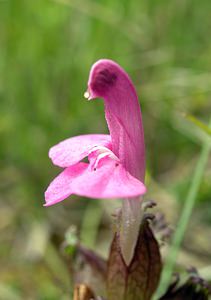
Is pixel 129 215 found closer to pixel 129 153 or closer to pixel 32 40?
pixel 129 153

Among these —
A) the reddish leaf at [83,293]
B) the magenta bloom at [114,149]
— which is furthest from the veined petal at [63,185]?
the reddish leaf at [83,293]

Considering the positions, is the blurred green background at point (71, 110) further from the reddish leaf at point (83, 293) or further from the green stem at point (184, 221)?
the reddish leaf at point (83, 293)

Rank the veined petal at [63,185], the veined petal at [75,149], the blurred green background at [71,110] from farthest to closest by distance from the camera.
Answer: the blurred green background at [71,110] < the veined petal at [75,149] < the veined petal at [63,185]

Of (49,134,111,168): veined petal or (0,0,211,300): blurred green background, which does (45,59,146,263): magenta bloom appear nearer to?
(49,134,111,168): veined petal

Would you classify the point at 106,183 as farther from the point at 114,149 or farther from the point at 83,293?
the point at 83,293

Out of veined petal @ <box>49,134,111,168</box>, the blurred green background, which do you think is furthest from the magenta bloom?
the blurred green background

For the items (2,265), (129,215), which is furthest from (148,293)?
(2,265)

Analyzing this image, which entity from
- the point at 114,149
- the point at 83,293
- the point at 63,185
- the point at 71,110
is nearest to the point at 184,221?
the point at 83,293
